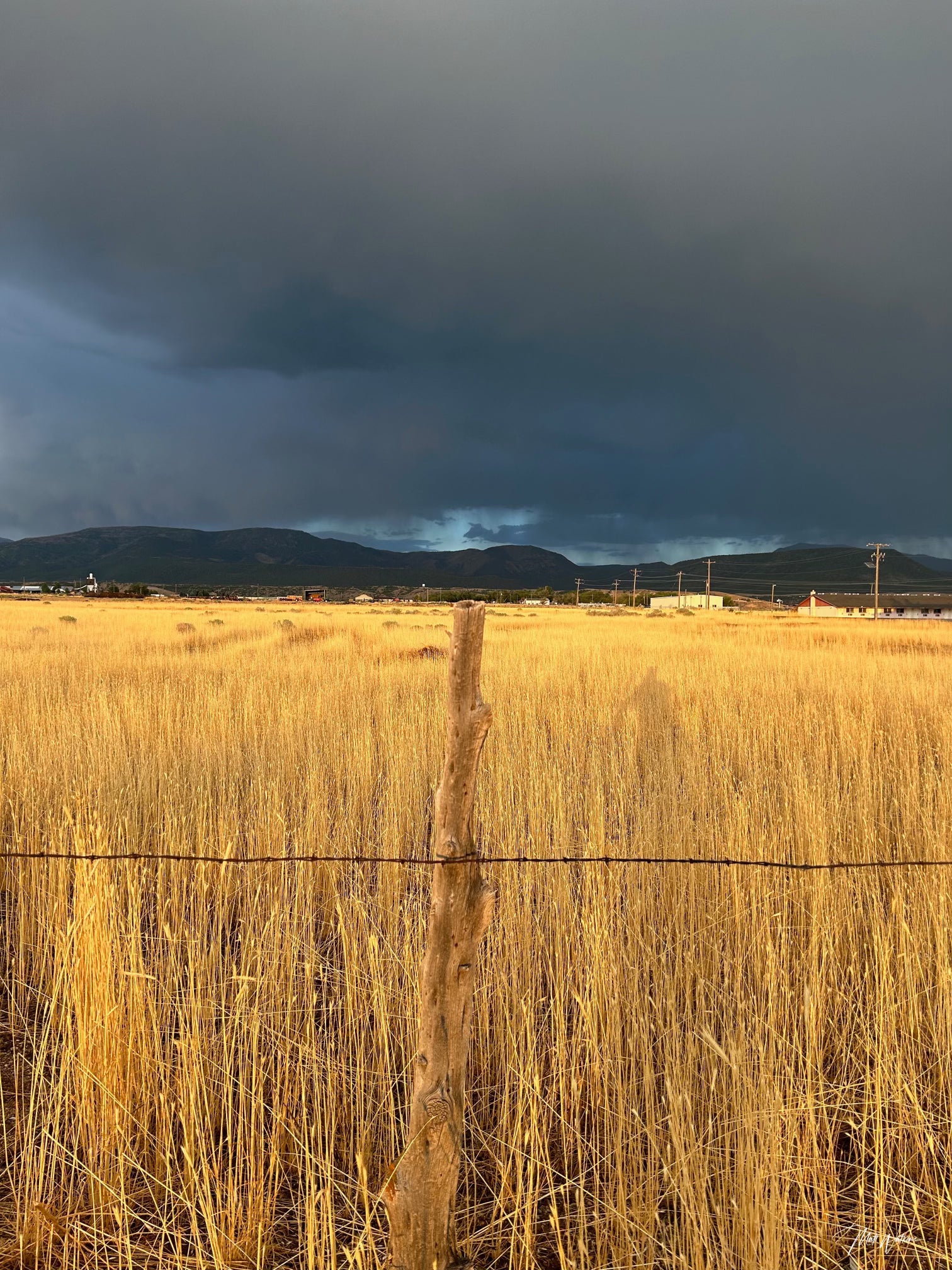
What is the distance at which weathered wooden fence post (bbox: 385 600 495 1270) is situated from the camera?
6.23 ft

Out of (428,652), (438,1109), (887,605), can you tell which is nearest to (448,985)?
(438,1109)

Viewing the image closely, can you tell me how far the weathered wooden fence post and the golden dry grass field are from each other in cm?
15

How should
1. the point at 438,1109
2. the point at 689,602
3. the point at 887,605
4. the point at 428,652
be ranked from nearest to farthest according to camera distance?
the point at 438,1109
the point at 428,652
the point at 689,602
the point at 887,605

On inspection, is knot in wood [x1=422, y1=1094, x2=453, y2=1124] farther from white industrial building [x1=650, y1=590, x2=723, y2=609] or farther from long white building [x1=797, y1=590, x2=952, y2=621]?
long white building [x1=797, y1=590, x2=952, y2=621]

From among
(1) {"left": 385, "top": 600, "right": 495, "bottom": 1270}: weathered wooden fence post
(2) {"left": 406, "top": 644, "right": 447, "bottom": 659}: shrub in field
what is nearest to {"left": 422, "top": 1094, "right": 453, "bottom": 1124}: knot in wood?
(1) {"left": 385, "top": 600, "right": 495, "bottom": 1270}: weathered wooden fence post

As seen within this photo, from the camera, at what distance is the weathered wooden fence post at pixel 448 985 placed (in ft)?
6.23

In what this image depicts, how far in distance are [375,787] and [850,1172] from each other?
16.4 ft

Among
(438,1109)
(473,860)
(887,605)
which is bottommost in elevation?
(438,1109)

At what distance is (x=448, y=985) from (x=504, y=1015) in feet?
4.70

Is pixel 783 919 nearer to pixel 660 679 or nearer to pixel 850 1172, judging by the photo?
pixel 850 1172

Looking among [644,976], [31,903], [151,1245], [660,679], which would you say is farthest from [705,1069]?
[660,679]

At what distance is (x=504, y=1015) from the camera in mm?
3172

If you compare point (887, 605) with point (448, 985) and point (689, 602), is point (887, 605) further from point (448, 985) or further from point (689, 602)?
point (448, 985)

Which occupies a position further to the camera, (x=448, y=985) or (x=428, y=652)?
(x=428, y=652)
